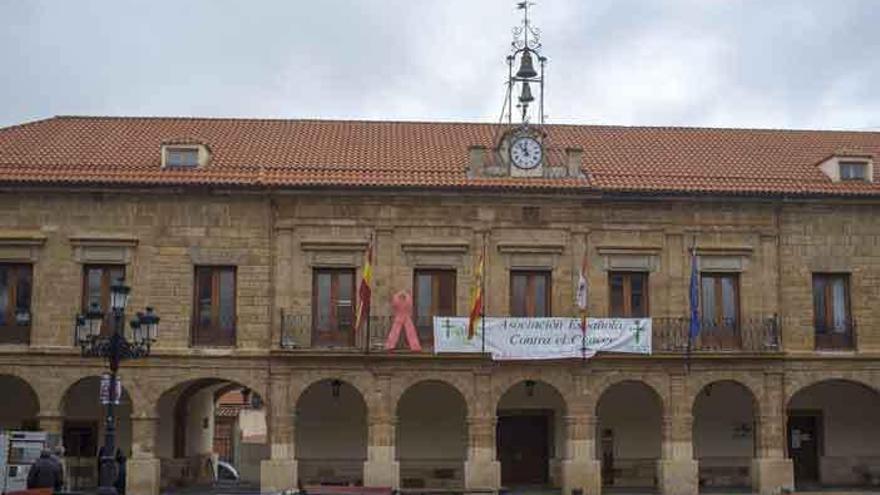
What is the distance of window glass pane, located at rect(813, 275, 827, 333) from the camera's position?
29.9 m

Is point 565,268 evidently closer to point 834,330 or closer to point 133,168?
point 834,330

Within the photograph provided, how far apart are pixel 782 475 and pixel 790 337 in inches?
131

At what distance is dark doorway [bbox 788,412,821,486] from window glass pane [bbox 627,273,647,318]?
214 inches

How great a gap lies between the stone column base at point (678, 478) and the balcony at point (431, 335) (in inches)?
104

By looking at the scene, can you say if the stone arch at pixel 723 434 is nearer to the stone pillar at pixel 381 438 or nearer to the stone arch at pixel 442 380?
the stone arch at pixel 442 380

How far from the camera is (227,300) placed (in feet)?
95.2

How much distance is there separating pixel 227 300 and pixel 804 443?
15375mm

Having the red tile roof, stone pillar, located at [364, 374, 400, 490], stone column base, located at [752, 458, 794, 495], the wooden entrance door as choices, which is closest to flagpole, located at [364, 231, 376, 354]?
stone pillar, located at [364, 374, 400, 490]

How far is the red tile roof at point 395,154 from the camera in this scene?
29.0 metres

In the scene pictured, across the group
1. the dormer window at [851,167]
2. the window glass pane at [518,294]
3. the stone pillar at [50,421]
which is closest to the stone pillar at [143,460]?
the stone pillar at [50,421]

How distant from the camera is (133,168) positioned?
1155 inches

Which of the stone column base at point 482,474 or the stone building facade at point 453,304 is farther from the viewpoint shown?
the stone building facade at point 453,304

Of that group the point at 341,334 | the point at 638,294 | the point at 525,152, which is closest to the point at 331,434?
the point at 341,334

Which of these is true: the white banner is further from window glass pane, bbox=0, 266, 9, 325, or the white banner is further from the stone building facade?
window glass pane, bbox=0, 266, 9, 325
